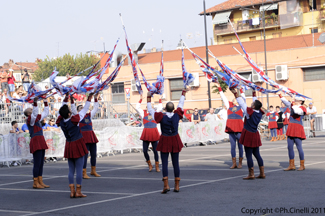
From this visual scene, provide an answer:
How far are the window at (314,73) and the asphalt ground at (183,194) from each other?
32.8 m

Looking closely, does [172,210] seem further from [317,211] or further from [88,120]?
[88,120]

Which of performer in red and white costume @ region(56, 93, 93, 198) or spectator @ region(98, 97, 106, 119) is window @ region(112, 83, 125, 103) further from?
performer in red and white costume @ region(56, 93, 93, 198)

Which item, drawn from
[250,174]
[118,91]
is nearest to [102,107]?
[250,174]

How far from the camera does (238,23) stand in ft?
213

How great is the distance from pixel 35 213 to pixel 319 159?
31.6 ft

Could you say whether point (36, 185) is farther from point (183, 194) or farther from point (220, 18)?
point (220, 18)

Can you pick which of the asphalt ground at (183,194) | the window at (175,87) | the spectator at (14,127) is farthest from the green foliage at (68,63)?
the asphalt ground at (183,194)

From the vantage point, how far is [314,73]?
4562cm

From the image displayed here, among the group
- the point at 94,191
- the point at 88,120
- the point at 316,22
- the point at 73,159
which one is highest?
the point at 316,22

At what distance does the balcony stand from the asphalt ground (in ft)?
163

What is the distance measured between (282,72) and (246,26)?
19569 millimetres

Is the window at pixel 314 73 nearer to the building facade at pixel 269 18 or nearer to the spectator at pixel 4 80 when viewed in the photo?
the building facade at pixel 269 18

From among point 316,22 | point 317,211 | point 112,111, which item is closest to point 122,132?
point 112,111

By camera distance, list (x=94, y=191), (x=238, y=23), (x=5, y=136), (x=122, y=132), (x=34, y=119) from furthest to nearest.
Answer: (x=238, y=23) < (x=122, y=132) < (x=5, y=136) < (x=34, y=119) < (x=94, y=191)
